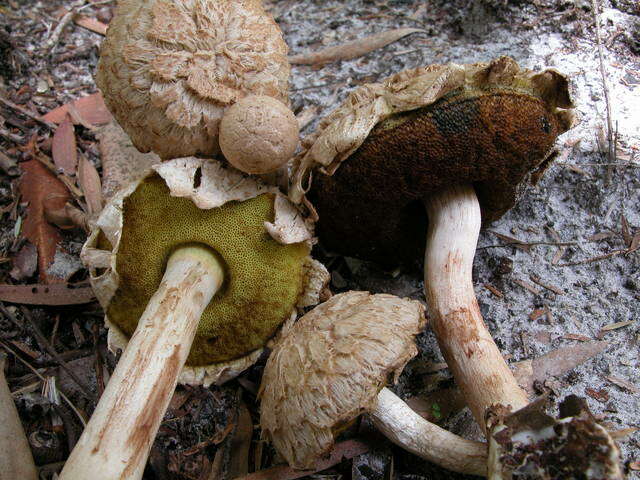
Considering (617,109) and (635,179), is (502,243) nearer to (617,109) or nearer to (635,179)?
(635,179)

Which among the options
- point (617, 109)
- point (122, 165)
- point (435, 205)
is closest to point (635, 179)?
point (617, 109)

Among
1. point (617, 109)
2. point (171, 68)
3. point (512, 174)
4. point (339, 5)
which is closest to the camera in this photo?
point (171, 68)

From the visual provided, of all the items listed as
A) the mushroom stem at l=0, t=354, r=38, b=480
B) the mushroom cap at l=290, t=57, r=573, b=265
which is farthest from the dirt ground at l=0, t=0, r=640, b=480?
the mushroom cap at l=290, t=57, r=573, b=265

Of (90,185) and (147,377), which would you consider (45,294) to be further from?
(147,377)

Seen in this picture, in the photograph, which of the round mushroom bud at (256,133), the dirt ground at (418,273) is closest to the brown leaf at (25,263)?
the dirt ground at (418,273)

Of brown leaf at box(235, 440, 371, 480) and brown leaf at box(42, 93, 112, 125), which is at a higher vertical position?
brown leaf at box(42, 93, 112, 125)

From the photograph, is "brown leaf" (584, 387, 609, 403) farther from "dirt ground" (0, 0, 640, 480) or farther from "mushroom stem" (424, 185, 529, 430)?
"mushroom stem" (424, 185, 529, 430)
